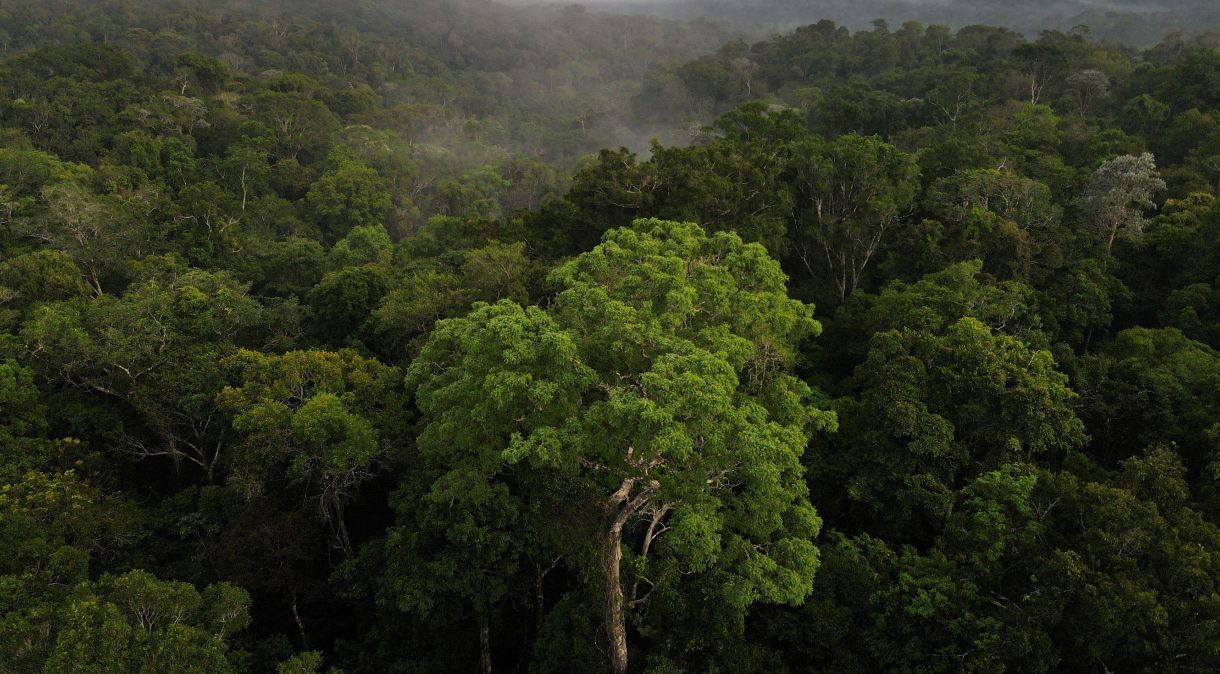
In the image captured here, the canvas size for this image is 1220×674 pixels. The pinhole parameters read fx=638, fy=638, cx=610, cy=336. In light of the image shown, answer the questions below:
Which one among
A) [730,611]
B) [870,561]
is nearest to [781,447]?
[730,611]

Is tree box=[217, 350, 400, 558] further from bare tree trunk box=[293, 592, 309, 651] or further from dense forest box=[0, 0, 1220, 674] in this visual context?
bare tree trunk box=[293, 592, 309, 651]

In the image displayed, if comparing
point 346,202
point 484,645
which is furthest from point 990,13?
point 484,645

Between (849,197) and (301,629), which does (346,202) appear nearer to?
(849,197)

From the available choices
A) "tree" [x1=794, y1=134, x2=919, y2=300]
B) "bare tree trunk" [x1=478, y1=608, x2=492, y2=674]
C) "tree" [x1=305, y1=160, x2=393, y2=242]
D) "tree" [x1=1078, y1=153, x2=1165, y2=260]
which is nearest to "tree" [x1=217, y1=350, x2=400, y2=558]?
"bare tree trunk" [x1=478, y1=608, x2=492, y2=674]

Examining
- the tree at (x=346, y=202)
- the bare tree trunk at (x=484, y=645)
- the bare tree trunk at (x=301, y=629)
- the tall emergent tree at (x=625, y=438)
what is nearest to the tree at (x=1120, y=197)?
the tall emergent tree at (x=625, y=438)

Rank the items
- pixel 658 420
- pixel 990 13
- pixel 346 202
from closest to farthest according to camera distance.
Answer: pixel 658 420
pixel 346 202
pixel 990 13

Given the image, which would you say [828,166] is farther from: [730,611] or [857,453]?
[730,611]

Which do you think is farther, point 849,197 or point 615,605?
point 849,197
